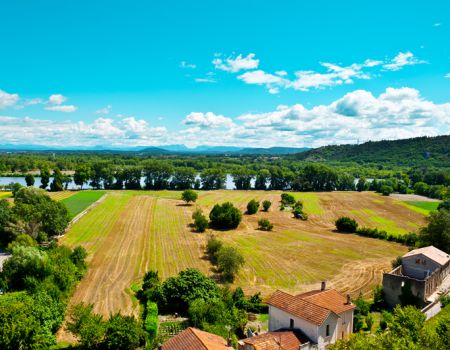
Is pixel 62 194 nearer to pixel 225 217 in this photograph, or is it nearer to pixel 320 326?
pixel 225 217

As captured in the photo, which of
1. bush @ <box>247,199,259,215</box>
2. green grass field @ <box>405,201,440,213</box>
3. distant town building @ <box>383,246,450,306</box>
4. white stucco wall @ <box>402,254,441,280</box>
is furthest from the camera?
green grass field @ <box>405,201,440,213</box>

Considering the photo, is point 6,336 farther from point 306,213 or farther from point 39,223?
point 306,213

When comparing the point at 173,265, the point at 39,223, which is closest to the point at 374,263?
the point at 173,265

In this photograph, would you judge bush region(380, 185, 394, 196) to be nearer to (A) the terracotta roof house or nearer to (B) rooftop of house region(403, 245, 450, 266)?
(B) rooftop of house region(403, 245, 450, 266)

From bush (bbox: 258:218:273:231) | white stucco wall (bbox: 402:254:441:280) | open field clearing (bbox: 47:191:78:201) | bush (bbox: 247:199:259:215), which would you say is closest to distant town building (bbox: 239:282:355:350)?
white stucco wall (bbox: 402:254:441:280)

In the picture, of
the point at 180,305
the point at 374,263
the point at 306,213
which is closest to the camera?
the point at 180,305

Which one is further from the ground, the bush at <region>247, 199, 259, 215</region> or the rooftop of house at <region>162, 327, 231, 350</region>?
the rooftop of house at <region>162, 327, 231, 350</region>
